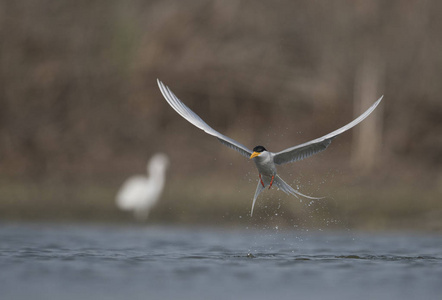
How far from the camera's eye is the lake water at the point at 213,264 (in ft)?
29.9

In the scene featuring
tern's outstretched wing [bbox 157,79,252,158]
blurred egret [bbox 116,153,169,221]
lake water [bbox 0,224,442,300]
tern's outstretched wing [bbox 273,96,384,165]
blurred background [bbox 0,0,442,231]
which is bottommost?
lake water [bbox 0,224,442,300]

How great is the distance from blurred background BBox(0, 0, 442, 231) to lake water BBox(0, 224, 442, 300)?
722 centimetres

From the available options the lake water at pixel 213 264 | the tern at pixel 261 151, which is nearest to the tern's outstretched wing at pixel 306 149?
the tern at pixel 261 151

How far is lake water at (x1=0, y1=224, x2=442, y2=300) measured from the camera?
912 cm

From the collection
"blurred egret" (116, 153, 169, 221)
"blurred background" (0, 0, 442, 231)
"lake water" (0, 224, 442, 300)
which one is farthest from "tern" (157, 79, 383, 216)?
"blurred background" (0, 0, 442, 231)

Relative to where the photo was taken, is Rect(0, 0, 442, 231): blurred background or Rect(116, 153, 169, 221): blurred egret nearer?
Rect(116, 153, 169, 221): blurred egret

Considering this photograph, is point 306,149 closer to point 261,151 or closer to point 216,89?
point 261,151

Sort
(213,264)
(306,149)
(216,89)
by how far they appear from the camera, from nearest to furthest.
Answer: (306,149) → (213,264) → (216,89)

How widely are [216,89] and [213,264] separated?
68.3 ft

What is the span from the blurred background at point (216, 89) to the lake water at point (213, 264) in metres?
7.22

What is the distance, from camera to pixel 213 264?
1100 centimetres

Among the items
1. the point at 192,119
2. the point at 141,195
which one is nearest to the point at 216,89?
the point at 141,195

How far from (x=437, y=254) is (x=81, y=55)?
68.5 feet

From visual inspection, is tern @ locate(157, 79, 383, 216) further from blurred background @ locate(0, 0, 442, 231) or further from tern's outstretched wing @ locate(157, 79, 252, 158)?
blurred background @ locate(0, 0, 442, 231)
